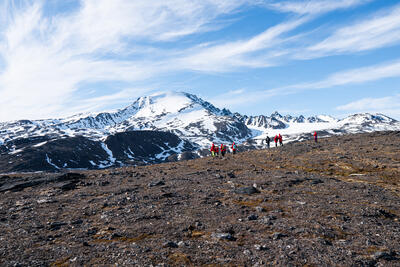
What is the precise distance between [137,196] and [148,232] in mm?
7861

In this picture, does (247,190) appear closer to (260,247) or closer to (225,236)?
(225,236)

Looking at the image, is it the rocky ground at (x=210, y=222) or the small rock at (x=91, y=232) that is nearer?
the rocky ground at (x=210, y=222)

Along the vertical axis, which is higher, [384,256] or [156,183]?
[156,183]

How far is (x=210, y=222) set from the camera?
603 inches

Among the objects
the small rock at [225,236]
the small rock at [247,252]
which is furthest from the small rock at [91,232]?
the small rock at [247,252]

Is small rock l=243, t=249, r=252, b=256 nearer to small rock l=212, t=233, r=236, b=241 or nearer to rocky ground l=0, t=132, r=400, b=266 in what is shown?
rocky ground l=0, t=132, r=400, b=266

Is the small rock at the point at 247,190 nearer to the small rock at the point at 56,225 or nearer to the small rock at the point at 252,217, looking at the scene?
the small rock at the point at 252,217

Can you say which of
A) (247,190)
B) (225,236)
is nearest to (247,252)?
(225,236)

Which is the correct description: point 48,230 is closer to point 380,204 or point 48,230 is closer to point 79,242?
point 79,242

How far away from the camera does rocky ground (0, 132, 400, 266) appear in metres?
11.4

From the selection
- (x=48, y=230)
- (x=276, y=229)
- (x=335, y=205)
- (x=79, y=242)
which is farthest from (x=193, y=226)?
(x=335, y=205)

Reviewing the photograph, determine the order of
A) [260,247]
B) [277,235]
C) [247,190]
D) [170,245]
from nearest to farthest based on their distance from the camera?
1. [260,247]
2. [170,245]
3. [277,235]
4. [247,190]

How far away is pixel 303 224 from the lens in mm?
14430

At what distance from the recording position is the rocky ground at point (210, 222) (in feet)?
37.3
